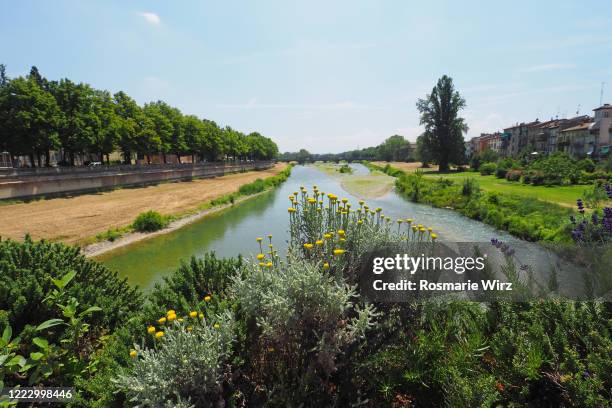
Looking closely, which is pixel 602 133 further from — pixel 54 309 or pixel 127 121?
pixel 54 309

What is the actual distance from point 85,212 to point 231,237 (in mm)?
13706

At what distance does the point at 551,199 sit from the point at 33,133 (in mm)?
49386

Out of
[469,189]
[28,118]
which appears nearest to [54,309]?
[469,189]

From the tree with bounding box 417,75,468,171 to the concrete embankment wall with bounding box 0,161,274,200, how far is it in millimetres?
51720

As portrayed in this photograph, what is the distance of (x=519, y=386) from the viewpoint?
319 centimetres

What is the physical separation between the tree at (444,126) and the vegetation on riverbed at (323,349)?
7434cm

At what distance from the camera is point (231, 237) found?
2306 cm

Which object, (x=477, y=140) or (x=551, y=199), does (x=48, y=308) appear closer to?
(x=551, y=199)

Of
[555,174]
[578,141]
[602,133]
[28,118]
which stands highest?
[602,133]

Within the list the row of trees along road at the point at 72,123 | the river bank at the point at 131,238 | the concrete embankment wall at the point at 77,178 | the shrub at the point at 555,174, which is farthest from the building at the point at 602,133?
the row of trees along road at the point at 72,123

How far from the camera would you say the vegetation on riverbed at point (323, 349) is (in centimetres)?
310

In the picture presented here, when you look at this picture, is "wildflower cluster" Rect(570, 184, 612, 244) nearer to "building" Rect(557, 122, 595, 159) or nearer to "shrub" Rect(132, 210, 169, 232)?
"shrub" Rect(132, 210, 169, 232)

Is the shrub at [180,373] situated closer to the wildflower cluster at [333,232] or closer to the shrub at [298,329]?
the shrub at [298,329]

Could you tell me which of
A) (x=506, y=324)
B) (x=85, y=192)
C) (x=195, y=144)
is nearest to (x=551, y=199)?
(x=506, y=324)
